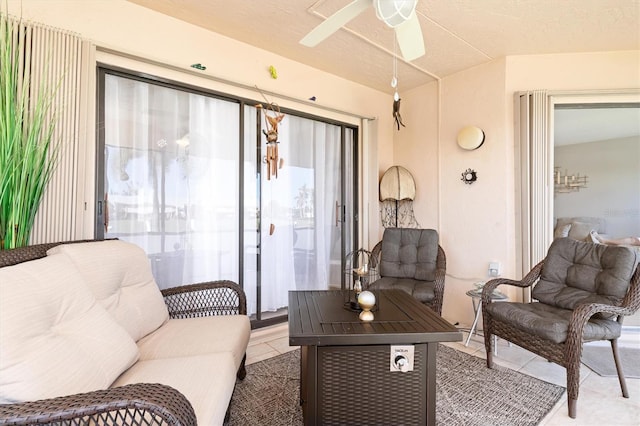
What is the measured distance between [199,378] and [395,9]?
1.81 metres

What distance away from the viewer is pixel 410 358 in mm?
1412

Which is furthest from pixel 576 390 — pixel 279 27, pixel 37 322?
pixel 279 27

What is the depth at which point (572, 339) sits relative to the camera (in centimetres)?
171

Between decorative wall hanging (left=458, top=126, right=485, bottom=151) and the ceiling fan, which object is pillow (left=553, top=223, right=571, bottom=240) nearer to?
decorative wall hanging (left=458, top=126, right=485, bottom=151)

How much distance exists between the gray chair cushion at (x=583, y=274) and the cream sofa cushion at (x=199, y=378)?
2.28 m

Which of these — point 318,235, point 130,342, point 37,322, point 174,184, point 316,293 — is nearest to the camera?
point 37,322

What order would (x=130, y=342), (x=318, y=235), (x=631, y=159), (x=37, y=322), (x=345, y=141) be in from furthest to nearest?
(x=345, y=141), (x=318, y=235), (x=631, y=159), (x=130, y=342), (x=37, y=322)

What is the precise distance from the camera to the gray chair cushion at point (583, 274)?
6.43 ft

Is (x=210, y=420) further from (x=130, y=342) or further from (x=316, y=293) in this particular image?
(x=316, y=293)

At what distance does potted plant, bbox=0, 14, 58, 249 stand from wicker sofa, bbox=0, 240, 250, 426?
9.0 inches

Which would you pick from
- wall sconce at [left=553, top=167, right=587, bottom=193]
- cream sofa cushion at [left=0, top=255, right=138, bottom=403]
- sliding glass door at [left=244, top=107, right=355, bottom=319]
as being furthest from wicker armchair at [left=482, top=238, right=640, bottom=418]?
cream sofa cushion at [left=0, top=255, right=138, bottom=403]

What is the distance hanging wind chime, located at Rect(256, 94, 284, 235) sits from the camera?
2.86 m

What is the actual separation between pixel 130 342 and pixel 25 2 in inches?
83.5

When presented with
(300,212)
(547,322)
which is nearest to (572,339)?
(547,322)
